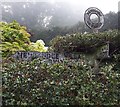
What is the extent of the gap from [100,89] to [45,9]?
927cm

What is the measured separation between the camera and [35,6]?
14039mm

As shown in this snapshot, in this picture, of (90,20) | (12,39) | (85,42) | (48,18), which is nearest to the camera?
(85,42)

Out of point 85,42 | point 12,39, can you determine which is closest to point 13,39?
point 12,39

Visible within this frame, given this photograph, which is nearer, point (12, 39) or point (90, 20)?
point (12, 39)

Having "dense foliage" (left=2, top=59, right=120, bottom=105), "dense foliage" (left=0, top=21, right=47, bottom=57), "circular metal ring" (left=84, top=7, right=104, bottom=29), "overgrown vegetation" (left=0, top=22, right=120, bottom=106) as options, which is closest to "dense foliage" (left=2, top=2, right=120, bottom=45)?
"circular metal ring" (left=84, top=7, right=104, bottom=29)

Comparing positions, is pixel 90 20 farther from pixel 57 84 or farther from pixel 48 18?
pixel 48 18

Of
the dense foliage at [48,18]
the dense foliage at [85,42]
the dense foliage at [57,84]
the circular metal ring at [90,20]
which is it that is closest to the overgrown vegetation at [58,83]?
the dense foliage at [57,84]

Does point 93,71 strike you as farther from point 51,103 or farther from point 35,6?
point 35,6

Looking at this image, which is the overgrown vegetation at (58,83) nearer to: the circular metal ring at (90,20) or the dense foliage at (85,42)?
the dense foliage at (85,42)

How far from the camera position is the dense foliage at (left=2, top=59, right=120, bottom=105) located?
4.95 meters

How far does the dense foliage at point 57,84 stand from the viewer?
495cm

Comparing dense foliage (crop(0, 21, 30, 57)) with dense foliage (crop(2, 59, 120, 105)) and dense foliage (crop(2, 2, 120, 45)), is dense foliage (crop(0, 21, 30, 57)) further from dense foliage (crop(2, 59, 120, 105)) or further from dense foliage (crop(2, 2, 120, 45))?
dense foliage (crop(2, 2, 120, 45))

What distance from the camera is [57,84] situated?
5254 mm

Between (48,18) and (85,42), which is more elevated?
(48,18)
